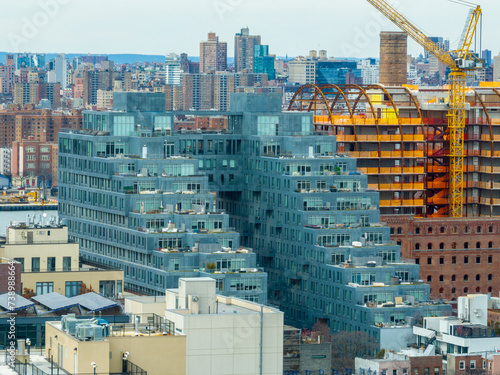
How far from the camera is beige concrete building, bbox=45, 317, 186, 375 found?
83.6m

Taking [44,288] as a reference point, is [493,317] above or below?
below

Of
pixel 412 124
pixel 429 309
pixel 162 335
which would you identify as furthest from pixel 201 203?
pixel 162 335

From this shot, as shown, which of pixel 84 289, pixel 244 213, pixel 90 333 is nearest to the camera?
pixel 90 333

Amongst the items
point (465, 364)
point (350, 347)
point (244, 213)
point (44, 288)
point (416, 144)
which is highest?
point (416, 144)

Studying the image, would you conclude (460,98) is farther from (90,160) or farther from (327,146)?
(90,160)

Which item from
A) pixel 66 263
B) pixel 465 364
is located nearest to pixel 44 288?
pixel 66 263

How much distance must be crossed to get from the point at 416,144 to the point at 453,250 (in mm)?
11841

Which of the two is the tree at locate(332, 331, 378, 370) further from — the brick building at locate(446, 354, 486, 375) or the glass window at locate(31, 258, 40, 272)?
the glass window at locate(31, 258, 40, 272)

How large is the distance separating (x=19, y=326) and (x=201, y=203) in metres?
49.8

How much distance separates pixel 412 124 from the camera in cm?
18812

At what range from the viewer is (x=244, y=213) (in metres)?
176

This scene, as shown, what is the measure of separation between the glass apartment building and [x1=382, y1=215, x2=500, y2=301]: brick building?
52.7ft

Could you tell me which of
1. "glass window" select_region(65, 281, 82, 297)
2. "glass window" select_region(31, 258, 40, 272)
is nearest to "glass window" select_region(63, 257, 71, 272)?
"glass window" select_region(31, 258, 40, 272)

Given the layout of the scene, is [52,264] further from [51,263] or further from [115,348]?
[115,348]
